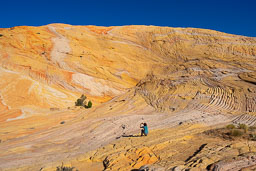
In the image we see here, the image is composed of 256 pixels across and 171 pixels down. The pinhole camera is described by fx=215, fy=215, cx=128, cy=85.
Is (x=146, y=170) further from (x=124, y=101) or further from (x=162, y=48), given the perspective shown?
(x=162, y=48)

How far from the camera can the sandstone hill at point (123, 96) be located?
28.2 ft

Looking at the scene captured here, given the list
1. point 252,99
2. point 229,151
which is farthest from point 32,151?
point 252,99

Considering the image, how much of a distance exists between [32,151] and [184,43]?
2620cm

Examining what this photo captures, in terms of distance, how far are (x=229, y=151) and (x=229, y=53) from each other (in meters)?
22.7

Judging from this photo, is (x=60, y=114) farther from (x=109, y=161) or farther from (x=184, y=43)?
(x=184, y=43)

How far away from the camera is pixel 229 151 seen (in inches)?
281

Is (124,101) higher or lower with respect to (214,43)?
lower

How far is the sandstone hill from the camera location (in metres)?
8.60

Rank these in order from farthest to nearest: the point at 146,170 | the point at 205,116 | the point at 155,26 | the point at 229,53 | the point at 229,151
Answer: the point at 155,26 → the point at 229,53 → the point at 205,116 → the point at 229,151 → the point at 146,170

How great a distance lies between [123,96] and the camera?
22688mm

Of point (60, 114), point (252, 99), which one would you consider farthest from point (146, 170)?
point (252, 99)

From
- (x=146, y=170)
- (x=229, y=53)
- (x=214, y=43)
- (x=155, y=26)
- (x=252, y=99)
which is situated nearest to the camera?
(x=146, y=170)

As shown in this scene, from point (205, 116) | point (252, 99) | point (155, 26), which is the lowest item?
point (205, 116)

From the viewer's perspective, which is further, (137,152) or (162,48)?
(162,48)
